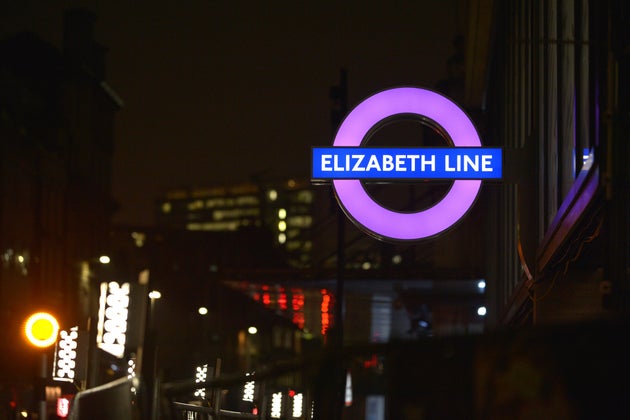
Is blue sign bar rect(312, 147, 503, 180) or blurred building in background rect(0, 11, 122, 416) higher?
blurred building in background rect(0, 11, 122, 416)

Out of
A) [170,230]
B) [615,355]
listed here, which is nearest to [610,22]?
[615,355]

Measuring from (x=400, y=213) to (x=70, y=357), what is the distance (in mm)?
5345

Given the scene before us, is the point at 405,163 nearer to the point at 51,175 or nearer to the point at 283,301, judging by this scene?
the point at 283,301

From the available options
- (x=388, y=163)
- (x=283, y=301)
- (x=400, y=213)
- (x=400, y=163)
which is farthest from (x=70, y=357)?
(x=283, y=301)

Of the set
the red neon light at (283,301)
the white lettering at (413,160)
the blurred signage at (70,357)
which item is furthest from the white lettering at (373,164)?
the red neon light at (283,301)

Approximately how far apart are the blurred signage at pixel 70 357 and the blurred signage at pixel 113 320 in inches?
78.6

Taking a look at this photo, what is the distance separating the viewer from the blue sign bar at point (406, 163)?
37.3 ft

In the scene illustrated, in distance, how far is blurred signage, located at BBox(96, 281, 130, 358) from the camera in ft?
40.2

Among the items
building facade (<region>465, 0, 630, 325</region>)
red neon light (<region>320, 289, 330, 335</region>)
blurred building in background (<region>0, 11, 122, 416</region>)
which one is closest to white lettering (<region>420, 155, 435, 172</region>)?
building facade (<region>465, 0, 630, 325</region>)

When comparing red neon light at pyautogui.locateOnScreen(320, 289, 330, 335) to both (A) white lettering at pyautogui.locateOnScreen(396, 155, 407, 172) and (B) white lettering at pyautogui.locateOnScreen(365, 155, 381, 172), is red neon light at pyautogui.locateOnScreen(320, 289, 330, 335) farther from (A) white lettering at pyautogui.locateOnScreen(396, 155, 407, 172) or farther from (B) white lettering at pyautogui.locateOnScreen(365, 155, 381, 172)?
(A) white lettering at pyautogui.locateOnScreen(396, 155, 407, 172)

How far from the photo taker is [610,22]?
7402 millimetres

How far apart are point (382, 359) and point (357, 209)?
23.4 ft

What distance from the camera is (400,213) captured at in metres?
11.9

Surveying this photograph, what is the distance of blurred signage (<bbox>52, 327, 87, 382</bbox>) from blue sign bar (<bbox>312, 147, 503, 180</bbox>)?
4808 mm
